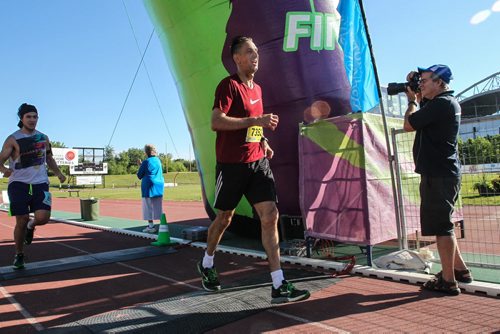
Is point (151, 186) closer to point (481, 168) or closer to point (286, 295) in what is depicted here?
point (286, 295)

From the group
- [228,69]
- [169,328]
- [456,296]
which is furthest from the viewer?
[228,69]

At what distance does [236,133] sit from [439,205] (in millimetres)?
1940

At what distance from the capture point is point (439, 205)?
347 centimetres

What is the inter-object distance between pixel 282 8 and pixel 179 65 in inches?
90.2

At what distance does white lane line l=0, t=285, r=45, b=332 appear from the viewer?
3124 millimetres

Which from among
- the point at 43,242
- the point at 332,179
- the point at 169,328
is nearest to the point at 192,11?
the point at 332,179

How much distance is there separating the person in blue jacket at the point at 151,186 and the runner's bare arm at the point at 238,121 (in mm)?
5446

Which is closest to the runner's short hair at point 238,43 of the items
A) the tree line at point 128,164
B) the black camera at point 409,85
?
the black camera at point 409,85

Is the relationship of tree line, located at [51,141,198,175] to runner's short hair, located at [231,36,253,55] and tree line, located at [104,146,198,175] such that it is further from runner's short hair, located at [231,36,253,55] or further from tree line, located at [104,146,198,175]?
runner's short hair, located at [231,36,253,55]

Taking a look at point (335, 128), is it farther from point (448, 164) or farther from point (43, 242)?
point (43, 242)

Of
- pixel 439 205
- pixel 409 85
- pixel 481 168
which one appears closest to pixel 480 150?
pixel 481 168

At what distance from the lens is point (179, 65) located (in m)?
6.84

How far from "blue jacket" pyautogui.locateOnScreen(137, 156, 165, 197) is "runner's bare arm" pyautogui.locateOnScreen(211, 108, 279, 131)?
5.44 m

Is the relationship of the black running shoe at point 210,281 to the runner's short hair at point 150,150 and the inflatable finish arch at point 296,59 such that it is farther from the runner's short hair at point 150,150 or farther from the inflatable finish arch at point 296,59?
the runner's short hair at point 150,150
